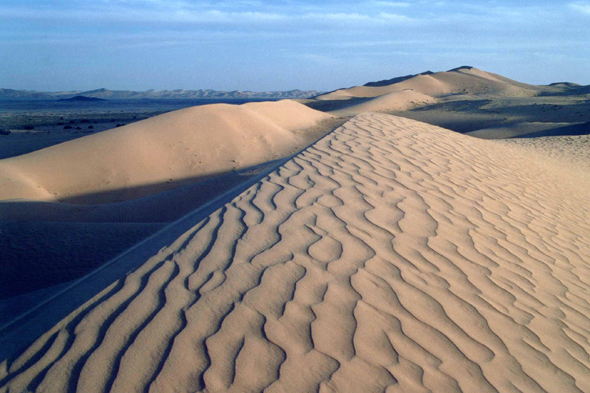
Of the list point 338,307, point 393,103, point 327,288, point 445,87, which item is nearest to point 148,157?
point 327,288

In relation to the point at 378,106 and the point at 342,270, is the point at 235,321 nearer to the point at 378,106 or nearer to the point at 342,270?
the point at 342,270

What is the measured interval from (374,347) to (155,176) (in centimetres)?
982

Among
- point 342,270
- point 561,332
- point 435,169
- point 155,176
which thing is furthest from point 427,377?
point 155,176

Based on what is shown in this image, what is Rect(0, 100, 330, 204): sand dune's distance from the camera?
389 inches

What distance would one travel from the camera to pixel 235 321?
2.12 metres

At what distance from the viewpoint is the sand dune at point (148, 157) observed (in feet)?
32.4

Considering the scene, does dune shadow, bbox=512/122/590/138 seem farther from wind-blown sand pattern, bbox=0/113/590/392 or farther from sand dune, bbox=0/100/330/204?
wind-blown sand pattern, bbox=0/113/590/392

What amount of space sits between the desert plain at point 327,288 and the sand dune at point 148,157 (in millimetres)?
3853

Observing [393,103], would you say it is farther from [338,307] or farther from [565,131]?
[338,307]

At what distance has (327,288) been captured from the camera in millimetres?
2408

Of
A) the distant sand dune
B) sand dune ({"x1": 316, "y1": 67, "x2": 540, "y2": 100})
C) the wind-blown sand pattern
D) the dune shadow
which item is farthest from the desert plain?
sand dune ({"x1": 316, "y1": 67, "x2": 540, "y2": 100})

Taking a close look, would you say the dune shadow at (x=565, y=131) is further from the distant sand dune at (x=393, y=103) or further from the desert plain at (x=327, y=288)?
the distant sand dune at (x=393, y=103)

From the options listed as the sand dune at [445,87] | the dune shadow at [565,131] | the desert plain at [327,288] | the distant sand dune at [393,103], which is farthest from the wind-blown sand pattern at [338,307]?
the sand dune at [445,87]

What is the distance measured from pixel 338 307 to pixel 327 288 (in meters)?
0.18
